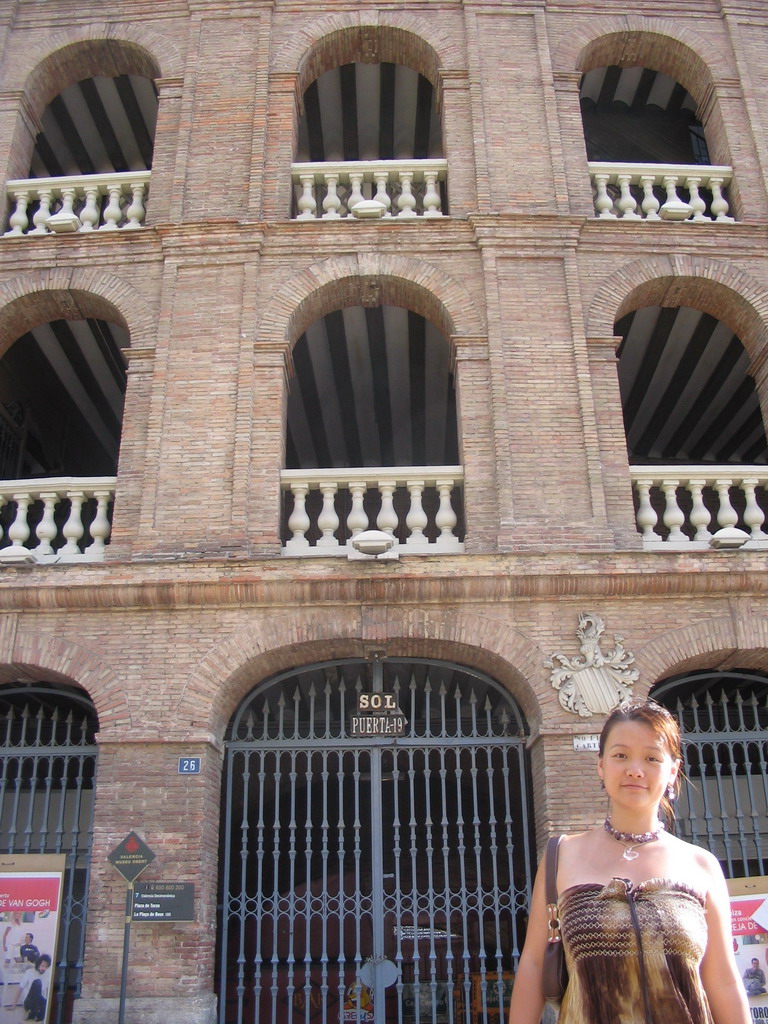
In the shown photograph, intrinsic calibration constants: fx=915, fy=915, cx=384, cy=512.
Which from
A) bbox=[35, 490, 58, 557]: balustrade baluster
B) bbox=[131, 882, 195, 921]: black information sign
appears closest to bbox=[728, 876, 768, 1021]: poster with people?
bbox=[131, 882, 195, 921]: black information sign

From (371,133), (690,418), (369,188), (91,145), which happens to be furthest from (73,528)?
(690,418)

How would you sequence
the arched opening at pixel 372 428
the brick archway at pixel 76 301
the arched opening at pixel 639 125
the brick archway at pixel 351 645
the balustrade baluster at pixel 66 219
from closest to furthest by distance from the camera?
the brick archway at pixel 351 645 < the arched opening at pixel 372 428 < the brick archway at pixel 76 301 < the balustrade baluster at pixel 66 219 < the arched opening at pixel 639 125

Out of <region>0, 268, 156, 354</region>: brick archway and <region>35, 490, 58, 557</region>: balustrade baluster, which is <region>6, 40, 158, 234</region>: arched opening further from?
<region>35, 490, 58, 557</region>: balustrade baluster

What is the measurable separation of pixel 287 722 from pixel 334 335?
4.66 m

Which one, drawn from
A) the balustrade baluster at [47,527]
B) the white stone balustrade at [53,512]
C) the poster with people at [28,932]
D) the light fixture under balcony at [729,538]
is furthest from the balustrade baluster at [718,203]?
the poster with people at [28,932]

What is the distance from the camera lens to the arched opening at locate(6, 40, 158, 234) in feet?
33.5

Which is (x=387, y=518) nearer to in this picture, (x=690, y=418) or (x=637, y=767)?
(x=637, y=767)

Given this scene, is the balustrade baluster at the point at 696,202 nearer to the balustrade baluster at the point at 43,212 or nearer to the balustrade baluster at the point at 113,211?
the balustrade baluster at the point at 113,211

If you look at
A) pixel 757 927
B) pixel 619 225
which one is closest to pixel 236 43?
pixel 619 225

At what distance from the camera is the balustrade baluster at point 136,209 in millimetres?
10094

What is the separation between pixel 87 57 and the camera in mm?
11234

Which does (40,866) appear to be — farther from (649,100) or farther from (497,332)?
(649,100)

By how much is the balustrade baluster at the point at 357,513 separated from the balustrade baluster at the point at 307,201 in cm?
313

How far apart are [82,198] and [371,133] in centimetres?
438
